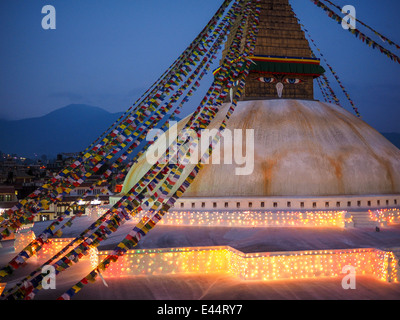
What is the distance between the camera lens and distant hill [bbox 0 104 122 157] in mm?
157500

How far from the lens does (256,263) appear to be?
794 centimetres

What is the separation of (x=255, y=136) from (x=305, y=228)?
3.55 metres

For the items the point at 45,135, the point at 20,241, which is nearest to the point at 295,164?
the point at 20,241

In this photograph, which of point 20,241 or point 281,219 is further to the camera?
point 281,219

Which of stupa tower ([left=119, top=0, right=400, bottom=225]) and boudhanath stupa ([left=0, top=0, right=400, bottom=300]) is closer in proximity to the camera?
boudhanath stupa ([left=0, top=0, right=400, bottom=300])

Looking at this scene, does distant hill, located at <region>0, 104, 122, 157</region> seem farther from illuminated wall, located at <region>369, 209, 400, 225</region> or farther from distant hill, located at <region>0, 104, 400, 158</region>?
illuminated wall, located at <region>369, 209, 400, 225</region>

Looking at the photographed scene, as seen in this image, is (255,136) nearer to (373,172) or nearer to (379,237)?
(373,172)

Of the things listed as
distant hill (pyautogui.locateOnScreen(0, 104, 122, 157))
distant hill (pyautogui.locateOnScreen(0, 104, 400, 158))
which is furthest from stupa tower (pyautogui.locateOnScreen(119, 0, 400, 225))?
distant hill (pyautogui.locateOnScreen(0, 104, 122, 157))

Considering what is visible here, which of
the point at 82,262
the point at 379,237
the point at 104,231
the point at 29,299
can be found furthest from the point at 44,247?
the point at 379,237

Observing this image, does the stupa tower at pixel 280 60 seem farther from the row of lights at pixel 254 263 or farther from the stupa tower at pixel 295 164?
the row of lights at pixel 254 263

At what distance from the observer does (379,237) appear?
9820 millimetres

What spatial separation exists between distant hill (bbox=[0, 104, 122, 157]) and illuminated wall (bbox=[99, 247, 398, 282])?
6157 inches

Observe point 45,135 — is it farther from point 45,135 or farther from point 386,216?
point 386,216

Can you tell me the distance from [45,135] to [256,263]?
175m
